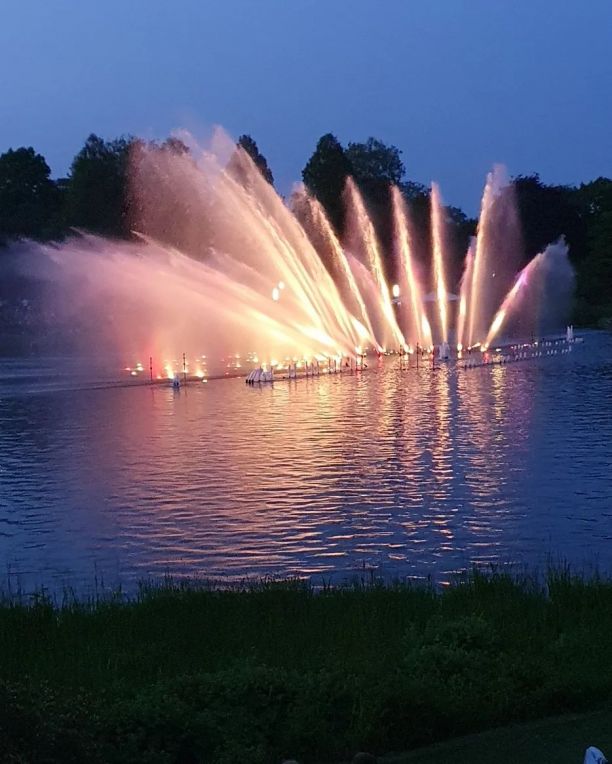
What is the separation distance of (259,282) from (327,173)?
4846cm

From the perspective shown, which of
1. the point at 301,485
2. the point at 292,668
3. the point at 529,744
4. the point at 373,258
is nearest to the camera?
the point at 529,744

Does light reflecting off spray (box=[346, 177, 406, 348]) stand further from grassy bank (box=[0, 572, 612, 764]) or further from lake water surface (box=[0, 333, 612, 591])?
grassy bank (box=[0, 572, 612, 764])

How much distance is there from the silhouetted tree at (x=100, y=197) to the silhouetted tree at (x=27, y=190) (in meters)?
5.67

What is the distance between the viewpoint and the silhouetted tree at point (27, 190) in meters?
95.1

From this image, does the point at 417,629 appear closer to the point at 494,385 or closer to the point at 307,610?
the point at 307,610

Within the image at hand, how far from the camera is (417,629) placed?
8234 millimetres

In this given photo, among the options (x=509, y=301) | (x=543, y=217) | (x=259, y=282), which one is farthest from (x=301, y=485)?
(x=543, y=217)

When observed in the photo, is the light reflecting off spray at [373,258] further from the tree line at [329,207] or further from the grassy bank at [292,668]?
the grassy bank at [292,668]

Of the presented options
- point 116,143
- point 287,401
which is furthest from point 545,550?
point 116,143

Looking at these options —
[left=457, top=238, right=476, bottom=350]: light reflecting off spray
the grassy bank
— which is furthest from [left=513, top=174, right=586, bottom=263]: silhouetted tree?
the grassy bank

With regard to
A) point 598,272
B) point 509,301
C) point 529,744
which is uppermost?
point 598,272

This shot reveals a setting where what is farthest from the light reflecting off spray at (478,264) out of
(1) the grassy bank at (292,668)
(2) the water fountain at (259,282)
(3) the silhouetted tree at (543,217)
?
(1) the grassy bank at (292,668)

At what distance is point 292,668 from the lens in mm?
7379

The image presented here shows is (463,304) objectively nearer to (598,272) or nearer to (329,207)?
(329,207)
